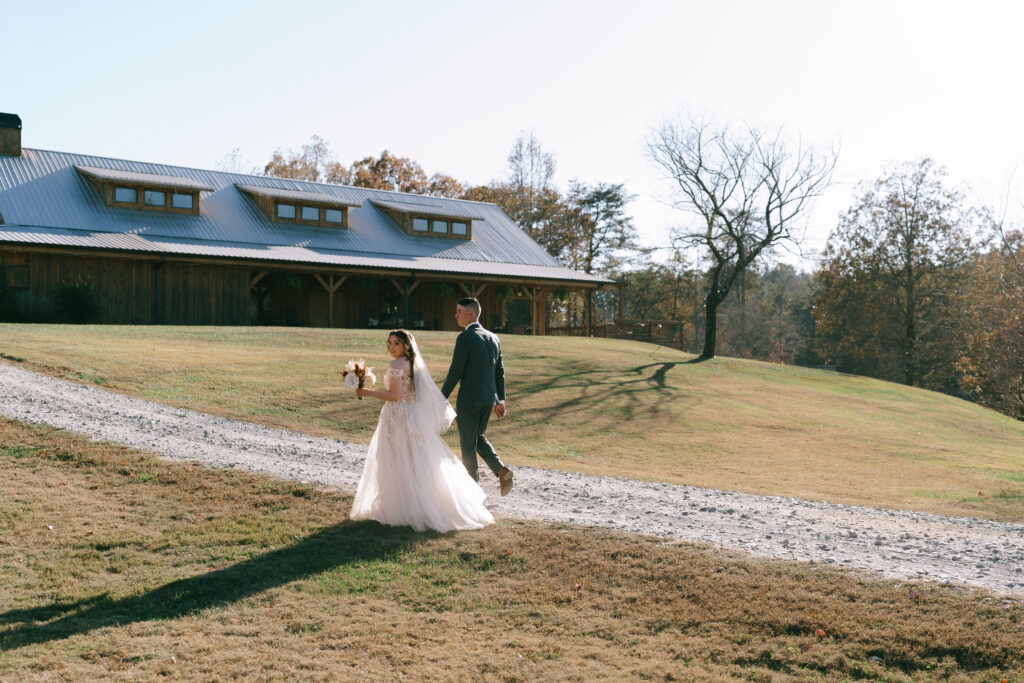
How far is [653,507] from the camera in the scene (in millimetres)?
8562

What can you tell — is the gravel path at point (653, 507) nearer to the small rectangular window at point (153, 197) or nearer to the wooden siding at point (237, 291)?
the wooden siding at point (237, 291)

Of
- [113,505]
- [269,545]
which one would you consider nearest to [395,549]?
[269,545]

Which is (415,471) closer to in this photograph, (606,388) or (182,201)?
(606,388)

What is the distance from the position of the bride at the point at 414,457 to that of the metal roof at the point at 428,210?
1134 inches

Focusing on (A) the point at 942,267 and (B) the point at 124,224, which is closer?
(B) the point at 124,224

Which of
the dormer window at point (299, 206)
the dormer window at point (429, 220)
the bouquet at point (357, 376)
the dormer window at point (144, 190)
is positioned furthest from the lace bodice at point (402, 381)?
the dormer window at point (429, 220)

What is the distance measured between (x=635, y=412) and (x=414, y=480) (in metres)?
10.8

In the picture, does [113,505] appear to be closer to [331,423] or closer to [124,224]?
[331,423]

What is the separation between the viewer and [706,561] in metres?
6.52

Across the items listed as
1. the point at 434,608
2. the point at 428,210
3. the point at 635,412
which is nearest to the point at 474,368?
the point at 434,608

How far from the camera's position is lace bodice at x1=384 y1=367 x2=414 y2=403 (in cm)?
700

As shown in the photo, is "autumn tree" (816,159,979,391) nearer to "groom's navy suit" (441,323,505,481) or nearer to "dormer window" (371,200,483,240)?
"dormer window" (371,200,483,240)

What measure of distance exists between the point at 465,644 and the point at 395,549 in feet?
5.23

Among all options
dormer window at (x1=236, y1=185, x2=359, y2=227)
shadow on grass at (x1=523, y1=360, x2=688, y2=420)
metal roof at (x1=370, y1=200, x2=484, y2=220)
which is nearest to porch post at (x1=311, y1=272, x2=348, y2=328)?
dormer window at (x1=236, y1=185, x2=359, y2=227)
